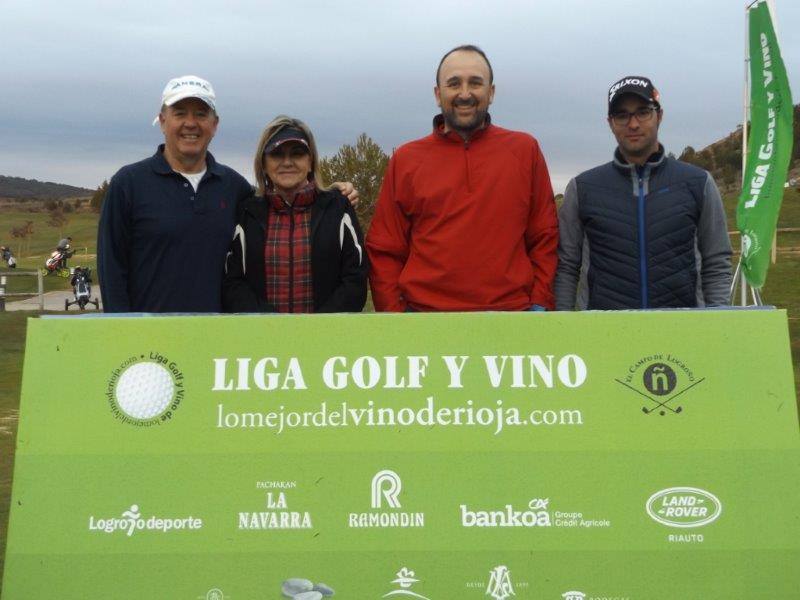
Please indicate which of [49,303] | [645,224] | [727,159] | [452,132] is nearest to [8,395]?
[452,132]

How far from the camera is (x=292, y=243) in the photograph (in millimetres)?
3936

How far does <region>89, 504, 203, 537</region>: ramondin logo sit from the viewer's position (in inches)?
115

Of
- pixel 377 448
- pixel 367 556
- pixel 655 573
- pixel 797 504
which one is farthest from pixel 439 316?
pixel 797 504

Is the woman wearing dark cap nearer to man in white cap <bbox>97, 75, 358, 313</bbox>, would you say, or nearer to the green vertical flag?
man in white cap <bbox>97, 75, 358, 313</bbox>

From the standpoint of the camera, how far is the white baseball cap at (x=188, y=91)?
13.2 feet

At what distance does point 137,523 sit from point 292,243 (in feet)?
4.58

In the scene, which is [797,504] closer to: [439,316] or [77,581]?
[439,316]

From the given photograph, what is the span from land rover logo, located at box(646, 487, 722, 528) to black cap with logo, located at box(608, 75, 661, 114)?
1.74m

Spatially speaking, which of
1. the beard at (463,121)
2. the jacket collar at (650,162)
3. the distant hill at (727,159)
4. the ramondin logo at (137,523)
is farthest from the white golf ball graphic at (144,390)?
the distant hill at (727,159)

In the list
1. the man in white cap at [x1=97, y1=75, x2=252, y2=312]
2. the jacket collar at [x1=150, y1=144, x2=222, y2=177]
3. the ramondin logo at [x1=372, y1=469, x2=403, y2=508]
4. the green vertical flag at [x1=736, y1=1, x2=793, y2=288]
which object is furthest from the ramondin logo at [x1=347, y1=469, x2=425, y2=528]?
the green vertical flag at [x1=736, y1=1, x2=793, y2=288]

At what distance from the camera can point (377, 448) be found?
9.75 feet

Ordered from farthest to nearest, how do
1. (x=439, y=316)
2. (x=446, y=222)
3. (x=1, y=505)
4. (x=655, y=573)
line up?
1. (x=1, y=505)
2. (x=446, y=222)
3. (x=439, y=316)
4. (x=655, y=573)

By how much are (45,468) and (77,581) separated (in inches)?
14.0

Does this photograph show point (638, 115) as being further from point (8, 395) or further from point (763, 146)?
point (8, 395)
